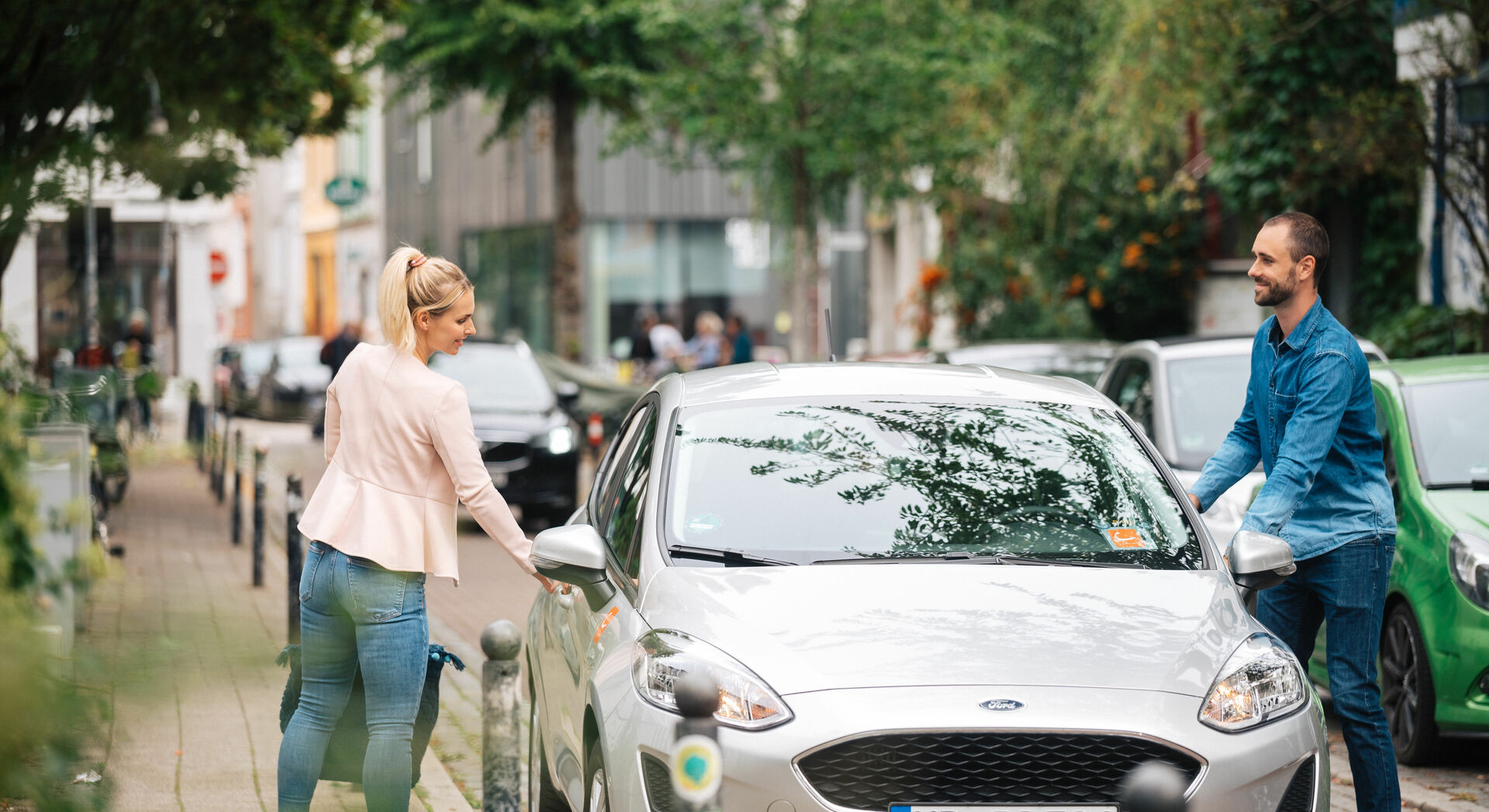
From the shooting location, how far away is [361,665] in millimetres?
4516

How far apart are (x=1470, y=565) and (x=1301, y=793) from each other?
9.36 ft

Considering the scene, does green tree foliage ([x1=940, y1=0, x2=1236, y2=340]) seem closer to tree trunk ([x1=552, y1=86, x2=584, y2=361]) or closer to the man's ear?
tree trunk ([x1=552, y1=86, x2=584, y2=361])

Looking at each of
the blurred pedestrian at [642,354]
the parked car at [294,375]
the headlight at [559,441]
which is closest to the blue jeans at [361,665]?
the headlight at [559,441]

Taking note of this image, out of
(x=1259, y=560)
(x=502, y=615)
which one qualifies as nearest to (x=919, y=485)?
(x=1259, y=560)

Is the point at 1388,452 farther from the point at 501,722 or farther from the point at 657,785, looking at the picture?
the point at 657,785

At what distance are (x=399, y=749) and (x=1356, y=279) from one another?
15.9 meters

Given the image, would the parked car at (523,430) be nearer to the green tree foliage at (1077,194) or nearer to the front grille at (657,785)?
the green tree foliage at (1077,194)

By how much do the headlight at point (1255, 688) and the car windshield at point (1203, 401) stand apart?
4.45 meters

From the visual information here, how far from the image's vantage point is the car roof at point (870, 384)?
523 centimetres

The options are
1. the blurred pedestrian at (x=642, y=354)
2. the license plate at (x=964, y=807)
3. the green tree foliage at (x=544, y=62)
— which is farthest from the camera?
the blurred pedestrian at (x=642, y=354)

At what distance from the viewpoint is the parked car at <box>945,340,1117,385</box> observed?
12.3 meters

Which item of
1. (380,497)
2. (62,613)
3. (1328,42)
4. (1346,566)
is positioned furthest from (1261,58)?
(62,613)

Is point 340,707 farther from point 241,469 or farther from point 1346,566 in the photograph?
point 1346,566

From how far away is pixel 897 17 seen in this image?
20281 mm
